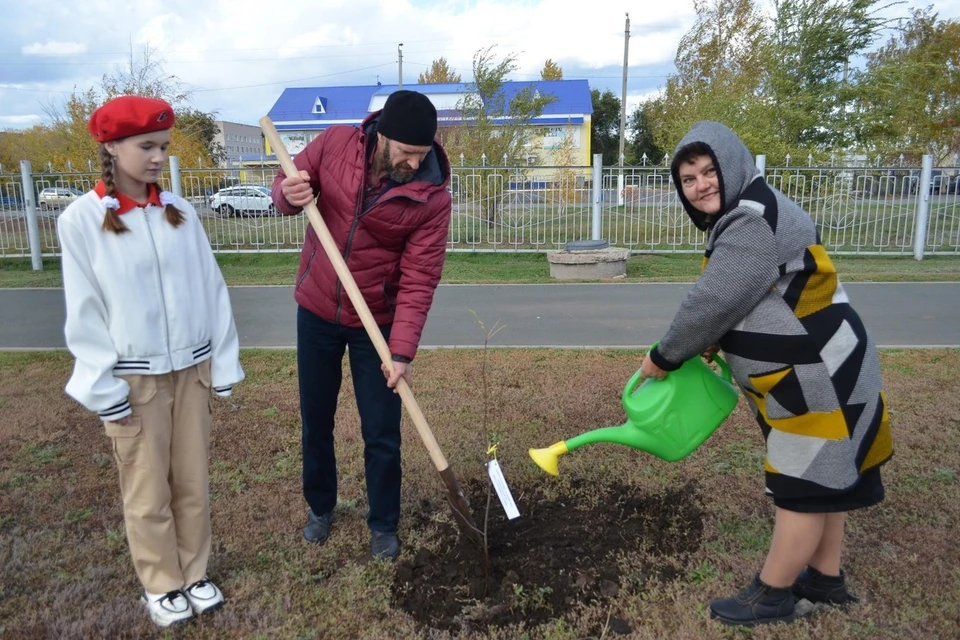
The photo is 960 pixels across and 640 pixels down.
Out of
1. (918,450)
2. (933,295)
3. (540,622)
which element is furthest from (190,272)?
(933,295)

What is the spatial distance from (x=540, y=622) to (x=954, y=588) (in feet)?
5.06

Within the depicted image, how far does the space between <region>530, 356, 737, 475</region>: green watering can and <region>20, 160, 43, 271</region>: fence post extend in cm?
1220

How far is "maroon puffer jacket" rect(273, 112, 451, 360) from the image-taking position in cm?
271

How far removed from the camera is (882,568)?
2818 millimetres

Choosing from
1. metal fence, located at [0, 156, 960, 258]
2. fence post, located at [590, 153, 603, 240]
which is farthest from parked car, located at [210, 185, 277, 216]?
fence post, located at [590, 153, 603, 240]

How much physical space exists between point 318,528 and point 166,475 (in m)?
0.83

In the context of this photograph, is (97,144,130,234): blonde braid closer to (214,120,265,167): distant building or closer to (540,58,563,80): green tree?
(540,58,563,80): green tree

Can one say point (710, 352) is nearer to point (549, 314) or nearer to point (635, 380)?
point (635, 380)

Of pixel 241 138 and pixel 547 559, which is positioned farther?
pixel 241 138

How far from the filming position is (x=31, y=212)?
11.8 meters

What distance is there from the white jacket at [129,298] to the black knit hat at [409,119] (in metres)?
0.74

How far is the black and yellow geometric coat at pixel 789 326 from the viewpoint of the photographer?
2.13 meters

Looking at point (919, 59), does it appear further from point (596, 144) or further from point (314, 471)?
point (596, 144)

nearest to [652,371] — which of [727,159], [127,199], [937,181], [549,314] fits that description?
[727,159]
